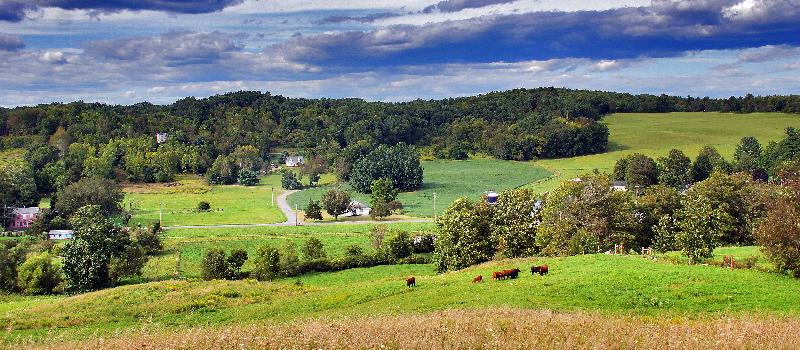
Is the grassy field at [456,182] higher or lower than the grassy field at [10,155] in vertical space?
lower

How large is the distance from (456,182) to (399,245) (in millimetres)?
70193

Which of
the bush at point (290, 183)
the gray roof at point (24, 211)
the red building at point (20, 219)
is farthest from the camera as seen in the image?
the bush at point (290, 183)

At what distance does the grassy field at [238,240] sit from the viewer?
208 ft

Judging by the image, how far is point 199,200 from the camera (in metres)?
121

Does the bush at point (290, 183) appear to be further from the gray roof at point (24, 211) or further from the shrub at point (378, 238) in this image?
the shrub at point (378, 238)

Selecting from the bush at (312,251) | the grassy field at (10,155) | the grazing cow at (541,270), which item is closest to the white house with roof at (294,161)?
the grassy field at (10,155)

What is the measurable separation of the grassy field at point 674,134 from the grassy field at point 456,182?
6.61 m

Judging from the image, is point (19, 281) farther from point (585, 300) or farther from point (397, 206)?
point (397, 206)

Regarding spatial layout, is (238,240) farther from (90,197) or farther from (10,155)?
(10,155)

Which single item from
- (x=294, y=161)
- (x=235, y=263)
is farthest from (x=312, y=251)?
(x=294, y=161)

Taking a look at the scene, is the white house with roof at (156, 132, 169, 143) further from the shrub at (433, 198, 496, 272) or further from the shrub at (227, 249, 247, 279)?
the shrub at (433, 198, 496, 272)

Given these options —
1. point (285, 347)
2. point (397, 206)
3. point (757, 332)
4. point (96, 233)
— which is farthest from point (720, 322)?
point (397, 206)

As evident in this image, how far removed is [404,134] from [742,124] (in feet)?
306

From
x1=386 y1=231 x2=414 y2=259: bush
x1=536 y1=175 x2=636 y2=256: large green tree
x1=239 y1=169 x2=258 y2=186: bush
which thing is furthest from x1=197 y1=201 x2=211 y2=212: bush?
x1=536 y1=175 x2=636 y2=256: large green tree
